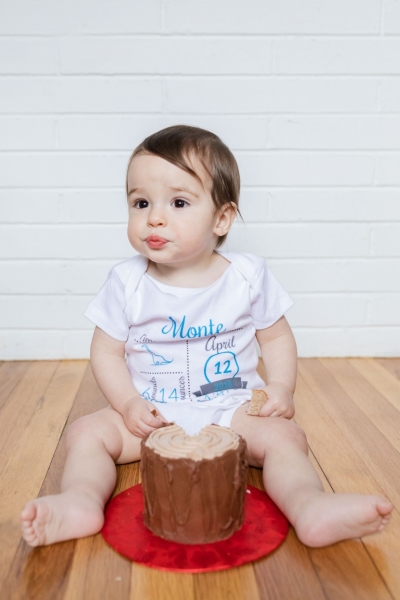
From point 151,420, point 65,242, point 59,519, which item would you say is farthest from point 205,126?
point 59,519

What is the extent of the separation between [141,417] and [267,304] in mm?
386

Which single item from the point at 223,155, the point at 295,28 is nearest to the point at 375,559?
the point at 223,155

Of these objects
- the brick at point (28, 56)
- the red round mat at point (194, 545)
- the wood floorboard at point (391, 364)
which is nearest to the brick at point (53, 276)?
the brick at point (28, 56)

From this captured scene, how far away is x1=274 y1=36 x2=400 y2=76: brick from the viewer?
187 cm

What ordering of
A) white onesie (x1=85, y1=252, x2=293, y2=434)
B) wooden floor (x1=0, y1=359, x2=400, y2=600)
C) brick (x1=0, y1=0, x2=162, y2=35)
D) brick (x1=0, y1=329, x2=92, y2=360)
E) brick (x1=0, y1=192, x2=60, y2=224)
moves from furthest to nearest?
brick (x1=0, y1=329, x2=92, y2=360) → brick (x1=0, y1=192, x2=60, y2=224) → brick (x1=0, y1=0, x2=162, y2=35) → white onesie (x1=85, y1=252, x2=293, y2=434) → wooden floor (x1=0, y1=359, x2=400, y2=600)

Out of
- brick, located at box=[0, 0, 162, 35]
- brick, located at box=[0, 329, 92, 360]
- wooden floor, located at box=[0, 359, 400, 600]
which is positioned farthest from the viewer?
brick, located at box=[0, 329, 92, 360]

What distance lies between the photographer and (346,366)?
198cm

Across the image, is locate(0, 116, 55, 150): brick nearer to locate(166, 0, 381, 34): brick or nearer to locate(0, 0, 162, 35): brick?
Answer: locate(0, 0, 162, 35): brick

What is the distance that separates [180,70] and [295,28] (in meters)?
0.35

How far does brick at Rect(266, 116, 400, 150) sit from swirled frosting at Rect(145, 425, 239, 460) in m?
1.13

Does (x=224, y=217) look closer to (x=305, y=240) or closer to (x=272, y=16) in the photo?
(x=305, y=240)

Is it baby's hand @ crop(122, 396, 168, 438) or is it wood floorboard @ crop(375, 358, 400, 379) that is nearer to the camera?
baby's hand @ crop(122, 396, 168, 438)

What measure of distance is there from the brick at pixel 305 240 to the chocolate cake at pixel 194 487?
3.48ft

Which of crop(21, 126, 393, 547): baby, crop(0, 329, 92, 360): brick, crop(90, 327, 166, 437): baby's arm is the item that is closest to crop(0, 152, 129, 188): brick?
crop(0, 329, 92, 360): brick
